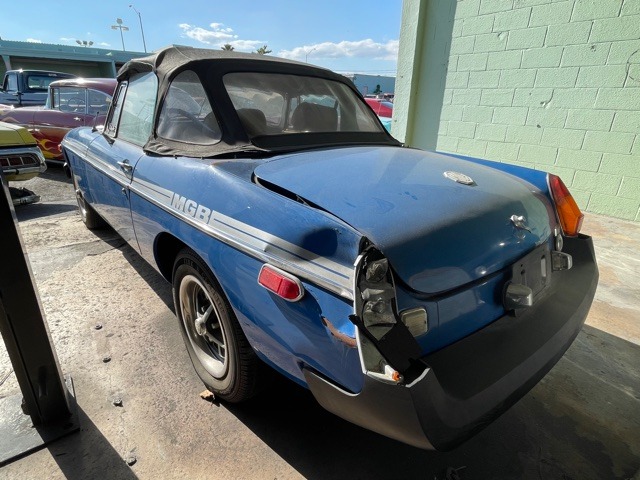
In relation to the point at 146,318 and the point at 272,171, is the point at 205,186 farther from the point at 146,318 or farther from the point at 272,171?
the point at 146,318

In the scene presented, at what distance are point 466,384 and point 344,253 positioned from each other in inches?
24.8

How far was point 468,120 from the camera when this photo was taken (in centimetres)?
618

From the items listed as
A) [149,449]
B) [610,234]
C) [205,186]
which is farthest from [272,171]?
[610,234]

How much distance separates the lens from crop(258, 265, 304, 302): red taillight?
4.49 ft

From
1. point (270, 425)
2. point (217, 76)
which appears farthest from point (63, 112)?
point (270, 425)

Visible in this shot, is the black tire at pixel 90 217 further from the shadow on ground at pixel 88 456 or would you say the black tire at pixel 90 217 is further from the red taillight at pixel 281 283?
the red taillight at pixel 281 283

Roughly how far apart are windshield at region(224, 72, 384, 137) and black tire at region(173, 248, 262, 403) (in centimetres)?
85

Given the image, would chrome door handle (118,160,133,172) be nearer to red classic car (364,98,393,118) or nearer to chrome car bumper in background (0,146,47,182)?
chrome car bumper in background (0,146,47,182)

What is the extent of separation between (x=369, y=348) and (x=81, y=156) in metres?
3.46

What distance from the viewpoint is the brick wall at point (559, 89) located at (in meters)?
4.70

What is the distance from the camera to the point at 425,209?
152cm

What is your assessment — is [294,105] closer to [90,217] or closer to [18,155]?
[90,217]

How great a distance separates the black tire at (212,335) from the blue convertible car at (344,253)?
11 mm

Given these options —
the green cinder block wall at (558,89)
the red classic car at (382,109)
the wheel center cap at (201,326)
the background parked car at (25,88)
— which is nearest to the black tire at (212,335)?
the wheel center cap at (201,326)
